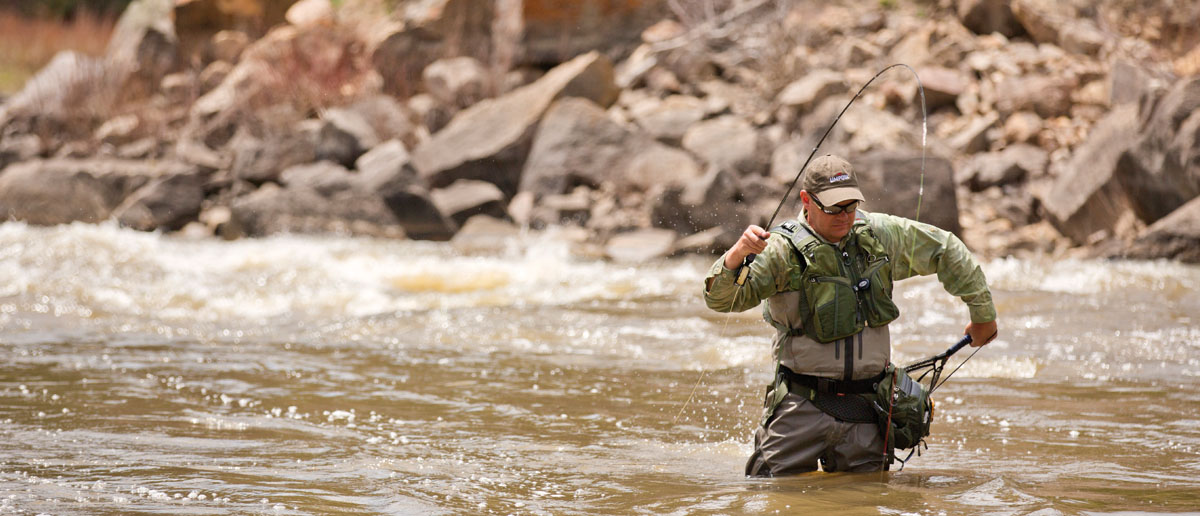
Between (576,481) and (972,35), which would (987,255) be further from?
(576,481)

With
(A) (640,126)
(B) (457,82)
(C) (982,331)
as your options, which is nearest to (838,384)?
(C) (982,331)

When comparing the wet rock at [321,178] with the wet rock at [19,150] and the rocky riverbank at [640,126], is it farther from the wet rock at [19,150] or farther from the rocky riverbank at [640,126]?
the wet rock at [19,150]

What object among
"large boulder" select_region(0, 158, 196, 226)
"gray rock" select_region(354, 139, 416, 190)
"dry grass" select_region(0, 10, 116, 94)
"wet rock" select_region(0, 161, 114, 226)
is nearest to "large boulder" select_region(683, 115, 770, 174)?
"gray rock" select_region(354, 139, 416, 190)

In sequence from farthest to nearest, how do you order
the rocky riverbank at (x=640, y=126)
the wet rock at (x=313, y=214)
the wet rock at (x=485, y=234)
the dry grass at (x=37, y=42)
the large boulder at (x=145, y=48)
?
the dry grass at (x=37, y=42) → the large boulder at (x=145, y=48) → the wet rock at (x=313, y=214) → the wet rock at (x=485, y=234) → the rocky riverbank at (x=640, y=126)

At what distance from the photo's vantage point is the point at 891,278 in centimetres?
409

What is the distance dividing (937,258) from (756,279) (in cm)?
65

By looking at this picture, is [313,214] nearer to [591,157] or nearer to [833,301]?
[591,157]

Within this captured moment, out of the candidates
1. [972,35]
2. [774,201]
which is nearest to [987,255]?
[774,201]

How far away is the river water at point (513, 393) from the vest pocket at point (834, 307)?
0.54m

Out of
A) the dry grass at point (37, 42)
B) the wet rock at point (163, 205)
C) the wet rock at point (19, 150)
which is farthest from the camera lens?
the dry grass at point (37, 42)

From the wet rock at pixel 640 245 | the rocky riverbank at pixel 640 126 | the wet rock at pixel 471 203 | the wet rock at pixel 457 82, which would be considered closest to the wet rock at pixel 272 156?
the rocky riverbank at pixel 640 126

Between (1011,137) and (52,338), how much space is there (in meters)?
10.3

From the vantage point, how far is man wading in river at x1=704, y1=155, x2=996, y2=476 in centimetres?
396

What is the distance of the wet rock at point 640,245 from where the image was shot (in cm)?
1218
